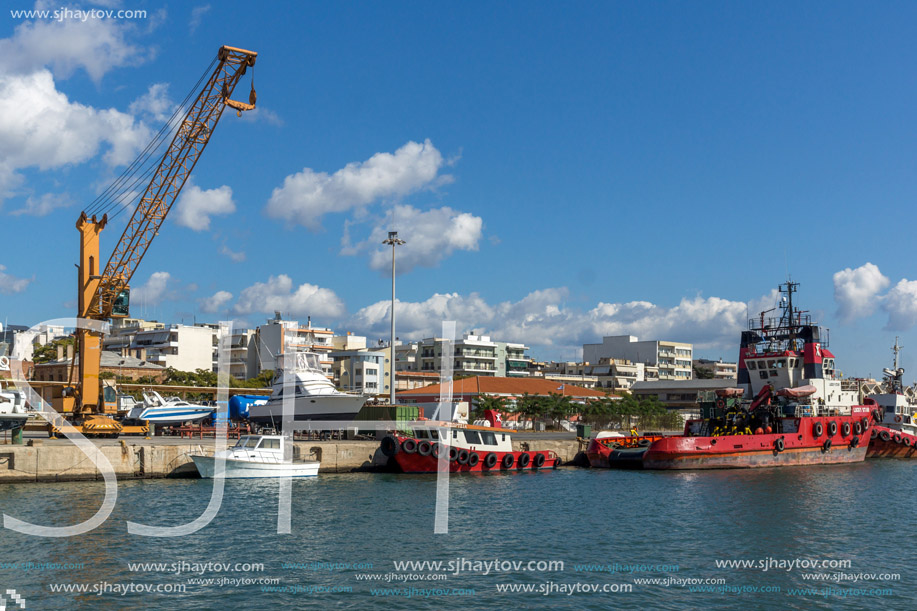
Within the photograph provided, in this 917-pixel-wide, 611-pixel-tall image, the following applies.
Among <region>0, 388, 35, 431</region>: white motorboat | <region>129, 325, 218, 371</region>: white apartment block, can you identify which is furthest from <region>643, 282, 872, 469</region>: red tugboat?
<region>129, 325, 218, 371</region>: white apartment block

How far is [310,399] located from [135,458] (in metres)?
25.1

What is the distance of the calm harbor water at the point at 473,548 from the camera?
65.6ft

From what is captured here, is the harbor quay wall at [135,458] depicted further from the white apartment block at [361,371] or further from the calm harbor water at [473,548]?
the white apartment block at [361,371]

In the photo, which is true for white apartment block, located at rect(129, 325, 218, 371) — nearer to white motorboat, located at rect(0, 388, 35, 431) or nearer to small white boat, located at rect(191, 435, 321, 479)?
white motorboat, located at rect(0, 388, 35, 431)

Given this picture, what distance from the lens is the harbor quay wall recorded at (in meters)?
36.3

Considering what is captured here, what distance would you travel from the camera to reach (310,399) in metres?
64.4

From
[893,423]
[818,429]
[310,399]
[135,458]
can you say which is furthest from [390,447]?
[893,423]

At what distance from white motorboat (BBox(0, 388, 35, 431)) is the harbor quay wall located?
2019 millimetres

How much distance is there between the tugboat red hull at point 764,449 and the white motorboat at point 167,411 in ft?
120

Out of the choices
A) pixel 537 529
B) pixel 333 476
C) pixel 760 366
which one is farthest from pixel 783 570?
pixel 760 366

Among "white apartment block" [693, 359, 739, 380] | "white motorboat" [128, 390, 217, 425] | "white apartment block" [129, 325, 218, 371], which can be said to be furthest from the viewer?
"white apartment block" [693, 359, 739, 380]

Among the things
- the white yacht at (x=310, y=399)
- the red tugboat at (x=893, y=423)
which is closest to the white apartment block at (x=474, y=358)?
the white yacht at (x=310, y=399)

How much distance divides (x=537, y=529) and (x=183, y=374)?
87.1 m

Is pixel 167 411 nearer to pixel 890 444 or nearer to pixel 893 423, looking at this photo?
pixel 890 444
